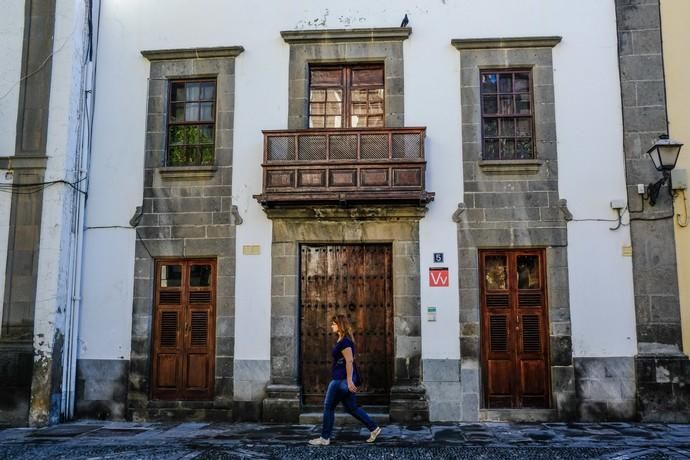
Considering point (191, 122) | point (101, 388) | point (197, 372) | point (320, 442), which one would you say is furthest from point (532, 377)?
point (191, 122)

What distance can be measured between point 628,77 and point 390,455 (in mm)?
7445

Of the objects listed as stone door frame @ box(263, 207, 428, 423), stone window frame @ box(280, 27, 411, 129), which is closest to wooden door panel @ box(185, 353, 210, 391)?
→ stone door frame @ box(263, 207, 428, 423)

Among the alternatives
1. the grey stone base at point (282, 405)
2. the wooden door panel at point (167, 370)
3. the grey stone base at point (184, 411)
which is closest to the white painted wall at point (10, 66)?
the wooden door panel at point (167, 370)

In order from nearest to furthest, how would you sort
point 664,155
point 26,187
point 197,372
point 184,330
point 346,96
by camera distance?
1. point 664,155
2. point 26,187
3. point 197,372
4. point 184,330
5. point 346,96

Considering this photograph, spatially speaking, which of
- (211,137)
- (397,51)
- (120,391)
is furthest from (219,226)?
(397,51)

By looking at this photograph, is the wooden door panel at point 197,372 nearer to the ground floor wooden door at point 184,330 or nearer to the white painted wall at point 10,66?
the ground floor wooden door at point 184,330

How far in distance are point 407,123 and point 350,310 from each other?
3356mm

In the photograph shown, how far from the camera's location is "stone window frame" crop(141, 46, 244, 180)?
11117 millimetres

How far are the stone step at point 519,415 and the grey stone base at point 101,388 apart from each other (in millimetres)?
6030

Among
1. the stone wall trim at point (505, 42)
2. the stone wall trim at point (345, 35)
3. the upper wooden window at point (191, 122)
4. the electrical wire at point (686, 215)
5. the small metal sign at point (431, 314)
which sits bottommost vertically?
the small metal sign at point (431, 314)

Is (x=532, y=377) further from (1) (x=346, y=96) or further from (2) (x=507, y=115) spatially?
(1) (x=346, y=96)

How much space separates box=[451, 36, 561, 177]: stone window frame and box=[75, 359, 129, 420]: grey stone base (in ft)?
23.0

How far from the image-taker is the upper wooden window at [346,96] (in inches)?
440

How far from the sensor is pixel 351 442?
856 cm
